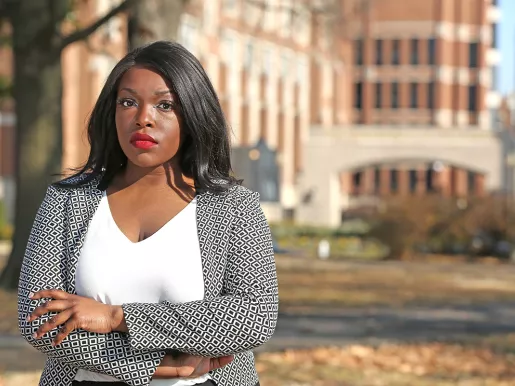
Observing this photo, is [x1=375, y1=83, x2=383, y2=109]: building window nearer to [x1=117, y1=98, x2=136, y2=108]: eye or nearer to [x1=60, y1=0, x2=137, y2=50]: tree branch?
[x1=60, y1=0, x2=137, y2=50]: tree branch

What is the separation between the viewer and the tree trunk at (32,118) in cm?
1878

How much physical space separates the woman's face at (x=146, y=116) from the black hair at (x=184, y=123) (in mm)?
26

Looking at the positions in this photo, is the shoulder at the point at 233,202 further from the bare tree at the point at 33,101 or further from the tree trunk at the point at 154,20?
the bare tree at the point at 33,101

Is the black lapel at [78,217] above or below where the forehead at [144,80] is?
below

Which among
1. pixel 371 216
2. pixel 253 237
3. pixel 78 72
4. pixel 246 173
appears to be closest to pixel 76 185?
pixel 253 237

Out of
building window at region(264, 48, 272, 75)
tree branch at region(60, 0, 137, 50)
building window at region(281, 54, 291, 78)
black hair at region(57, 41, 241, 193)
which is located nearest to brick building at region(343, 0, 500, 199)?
building window at region(281, 54, 291, 78)

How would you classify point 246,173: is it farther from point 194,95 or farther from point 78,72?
point 78,72

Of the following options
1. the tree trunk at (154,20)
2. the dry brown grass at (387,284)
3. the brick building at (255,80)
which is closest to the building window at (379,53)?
the brick building at (255,80)

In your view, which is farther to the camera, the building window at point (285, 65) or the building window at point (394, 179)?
the building window at point (394, 179)

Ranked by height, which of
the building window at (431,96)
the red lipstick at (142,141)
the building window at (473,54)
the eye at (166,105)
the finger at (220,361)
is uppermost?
the building window at (473,54)

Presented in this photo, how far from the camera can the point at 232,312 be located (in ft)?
11.0

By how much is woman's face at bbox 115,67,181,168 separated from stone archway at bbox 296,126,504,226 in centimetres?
5854

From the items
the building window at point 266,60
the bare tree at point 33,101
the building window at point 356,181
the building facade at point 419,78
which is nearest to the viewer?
the bare tree at point 33,101

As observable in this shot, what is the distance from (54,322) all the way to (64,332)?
35 mm
